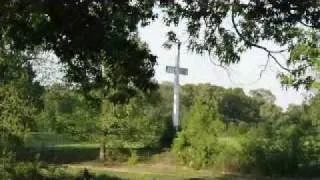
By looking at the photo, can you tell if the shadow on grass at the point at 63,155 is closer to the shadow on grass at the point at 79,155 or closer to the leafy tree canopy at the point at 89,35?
the shadow on grass at the point at 79,155

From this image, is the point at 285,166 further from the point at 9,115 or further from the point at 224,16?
the point at 224,16

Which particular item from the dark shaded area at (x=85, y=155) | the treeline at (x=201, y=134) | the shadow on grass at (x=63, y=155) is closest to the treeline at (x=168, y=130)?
the treeline at (x=201, y=134)

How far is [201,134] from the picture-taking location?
3073 cm

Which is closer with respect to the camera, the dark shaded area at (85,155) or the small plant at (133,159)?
the small plant at (133,159)

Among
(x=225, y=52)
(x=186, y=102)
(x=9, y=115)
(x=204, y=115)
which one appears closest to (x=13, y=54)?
(x=9, y=115)

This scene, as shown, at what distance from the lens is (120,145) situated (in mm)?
34719

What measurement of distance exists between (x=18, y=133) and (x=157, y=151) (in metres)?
16.0

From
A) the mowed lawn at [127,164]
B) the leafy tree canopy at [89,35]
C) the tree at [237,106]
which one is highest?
the tree at [237,106]

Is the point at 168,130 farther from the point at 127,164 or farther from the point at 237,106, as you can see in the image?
the point at 237,106

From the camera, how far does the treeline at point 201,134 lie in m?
28.2

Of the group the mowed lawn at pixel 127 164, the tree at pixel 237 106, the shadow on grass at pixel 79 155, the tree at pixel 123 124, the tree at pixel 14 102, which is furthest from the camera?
the tree at pixel 237 106

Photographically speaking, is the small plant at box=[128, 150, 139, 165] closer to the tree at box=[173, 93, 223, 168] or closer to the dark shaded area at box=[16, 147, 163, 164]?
the dark shaded area at box=[16, 147, 163, 164]

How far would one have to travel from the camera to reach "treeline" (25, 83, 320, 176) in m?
28.2

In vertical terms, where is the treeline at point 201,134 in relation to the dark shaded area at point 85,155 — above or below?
above
